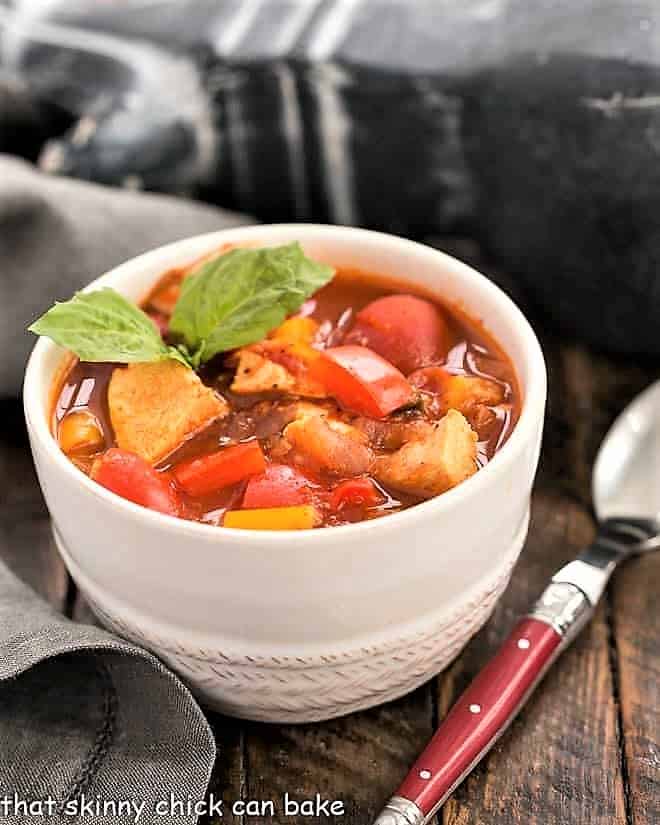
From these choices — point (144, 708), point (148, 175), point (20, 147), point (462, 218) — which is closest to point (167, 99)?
point (148, 175)

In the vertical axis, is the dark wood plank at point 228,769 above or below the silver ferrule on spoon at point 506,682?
below

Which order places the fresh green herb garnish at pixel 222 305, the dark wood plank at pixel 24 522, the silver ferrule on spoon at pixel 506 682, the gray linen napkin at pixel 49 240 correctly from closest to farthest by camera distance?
1. the silver ferrule on spoon at pixel 506 682
2. the fresh green herb garnish at pixel 222 305
3. the dark wood plank at pixel 24 522
4. the gray linen napkin at pixel 49 240

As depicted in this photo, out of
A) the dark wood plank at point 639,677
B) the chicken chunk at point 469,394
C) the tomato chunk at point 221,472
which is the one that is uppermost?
the chicken chunk at point 469,394

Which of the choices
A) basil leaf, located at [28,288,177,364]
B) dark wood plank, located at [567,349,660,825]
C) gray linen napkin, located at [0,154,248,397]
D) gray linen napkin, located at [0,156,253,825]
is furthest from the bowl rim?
dark wood plank, located at [567,349,660,825]

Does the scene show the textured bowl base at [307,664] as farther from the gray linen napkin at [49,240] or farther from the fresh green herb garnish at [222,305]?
the gray linen napkin at [49,240]

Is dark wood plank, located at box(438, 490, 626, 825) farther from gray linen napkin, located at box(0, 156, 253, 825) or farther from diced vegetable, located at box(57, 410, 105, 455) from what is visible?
diced vegetable, located at box(57, 410, 105, 455)

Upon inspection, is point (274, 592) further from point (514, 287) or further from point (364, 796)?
point (514, 287)

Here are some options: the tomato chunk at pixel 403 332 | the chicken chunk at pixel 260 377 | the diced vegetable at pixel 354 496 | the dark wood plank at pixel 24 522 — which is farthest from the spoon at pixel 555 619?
the dark wood plank at pixel 24 522
